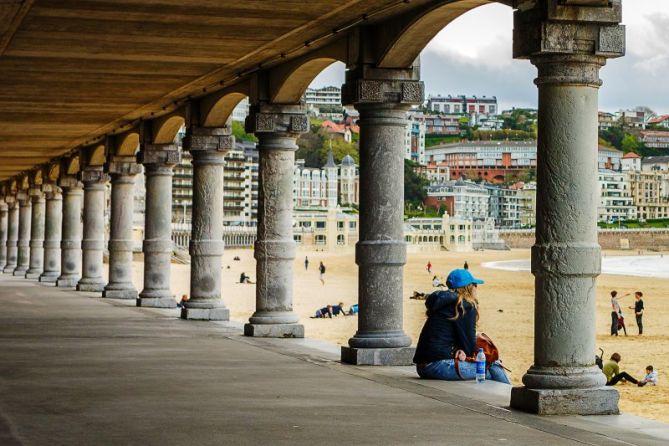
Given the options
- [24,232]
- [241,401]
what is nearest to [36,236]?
[24,232]

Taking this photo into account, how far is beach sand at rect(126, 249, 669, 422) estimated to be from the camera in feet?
83.3

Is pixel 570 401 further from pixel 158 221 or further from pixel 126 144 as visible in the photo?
pixel 126 144

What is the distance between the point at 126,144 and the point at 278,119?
1146 cm

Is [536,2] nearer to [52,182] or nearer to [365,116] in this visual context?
[365,116]

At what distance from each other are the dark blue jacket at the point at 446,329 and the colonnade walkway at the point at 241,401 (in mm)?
372

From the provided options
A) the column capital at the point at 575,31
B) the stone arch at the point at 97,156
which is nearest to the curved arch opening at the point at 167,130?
the stone arch at the point at 97,156

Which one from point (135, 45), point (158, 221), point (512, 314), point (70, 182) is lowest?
point (512, 314)

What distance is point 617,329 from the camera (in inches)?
1394

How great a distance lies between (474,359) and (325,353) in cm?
369

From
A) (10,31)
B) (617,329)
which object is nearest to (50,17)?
(10,31)

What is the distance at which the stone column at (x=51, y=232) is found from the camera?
131 feet

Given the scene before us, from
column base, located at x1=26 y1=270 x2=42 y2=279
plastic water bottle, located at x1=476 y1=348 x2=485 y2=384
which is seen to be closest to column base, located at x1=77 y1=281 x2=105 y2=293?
column base, located at x1=26 y1=270 x2=42 y2=279

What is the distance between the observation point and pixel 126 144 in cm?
2908

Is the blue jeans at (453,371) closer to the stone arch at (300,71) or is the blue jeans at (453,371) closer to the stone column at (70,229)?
the stone arch at (300,71)
